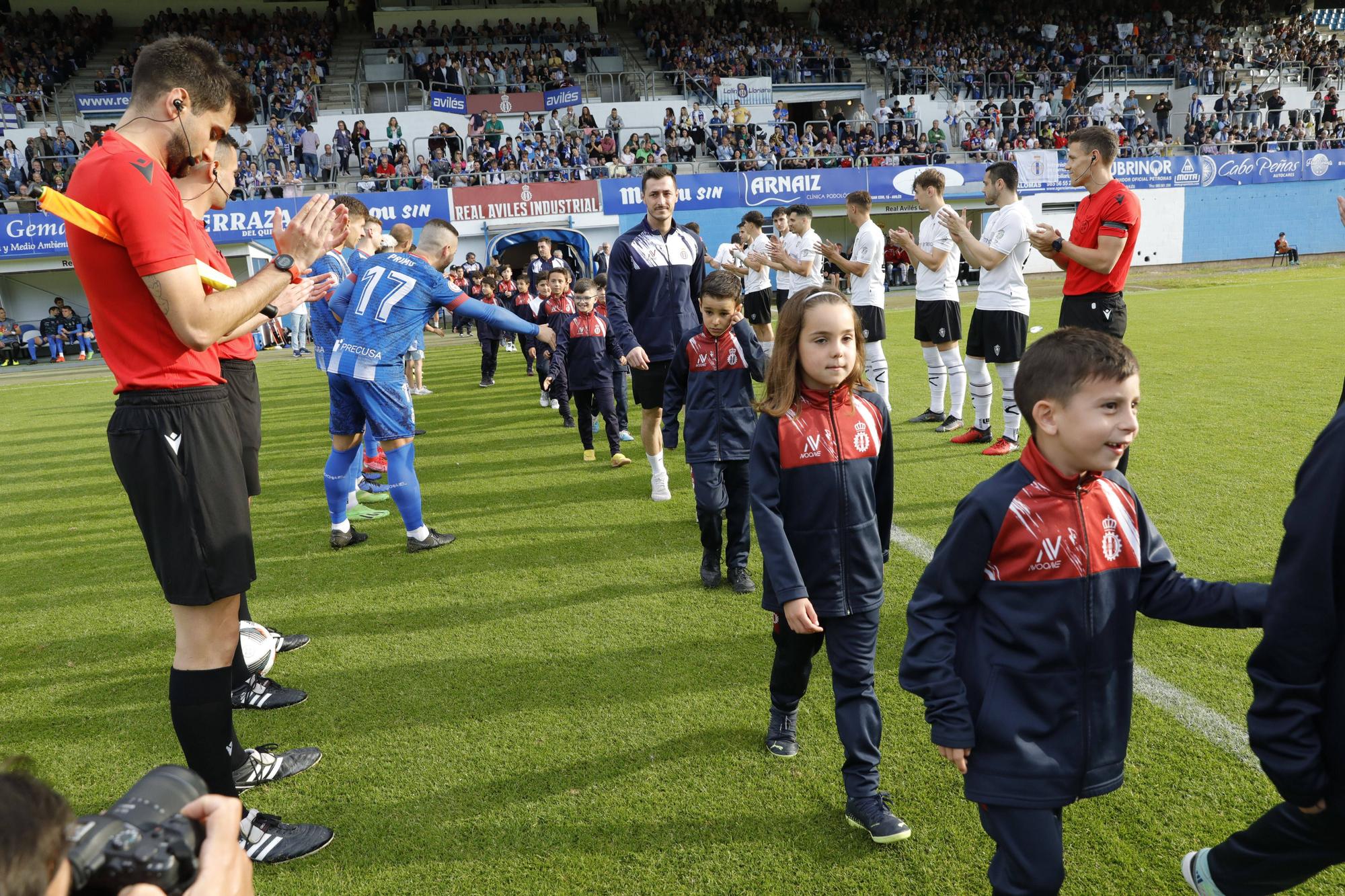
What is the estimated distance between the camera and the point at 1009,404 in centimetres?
723

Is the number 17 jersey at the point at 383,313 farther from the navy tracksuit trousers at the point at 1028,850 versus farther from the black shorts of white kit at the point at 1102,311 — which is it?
the navy tracksuit trousers at the point at 1028,850

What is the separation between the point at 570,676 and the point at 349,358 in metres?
2.89

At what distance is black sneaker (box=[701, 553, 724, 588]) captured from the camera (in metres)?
4.87

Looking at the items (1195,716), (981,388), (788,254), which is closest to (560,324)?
(788,254)

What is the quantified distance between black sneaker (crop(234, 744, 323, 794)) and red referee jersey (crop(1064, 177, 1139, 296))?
16.3 ft

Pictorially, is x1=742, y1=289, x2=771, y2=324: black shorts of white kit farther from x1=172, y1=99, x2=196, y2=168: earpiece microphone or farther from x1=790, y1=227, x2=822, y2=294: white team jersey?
x1=172, y1=99, x2=196, y2=168: earpiece microphone

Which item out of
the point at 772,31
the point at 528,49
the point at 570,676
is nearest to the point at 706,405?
the point at 570,676

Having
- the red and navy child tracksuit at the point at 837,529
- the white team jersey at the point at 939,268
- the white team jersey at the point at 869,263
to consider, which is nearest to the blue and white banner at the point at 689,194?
the white team jersey at the point at 869,263

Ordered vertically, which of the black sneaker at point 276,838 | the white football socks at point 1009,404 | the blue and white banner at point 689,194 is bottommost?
the black sneaker at point 276,838

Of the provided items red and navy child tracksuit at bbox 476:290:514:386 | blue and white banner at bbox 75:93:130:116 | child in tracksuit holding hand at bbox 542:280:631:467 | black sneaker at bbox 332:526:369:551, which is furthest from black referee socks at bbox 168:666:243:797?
blue and white banner at bbox 75:93:130:116

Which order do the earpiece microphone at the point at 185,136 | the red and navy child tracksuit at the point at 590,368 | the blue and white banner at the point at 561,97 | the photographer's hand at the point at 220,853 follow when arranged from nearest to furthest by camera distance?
1. the photographer's hand at the point at 220,853
2. the earpiece microphone at the point at 185,136
3. the red and navy child tracksuit at the point at 590,368
4. the blue and white banner at the point at 561,97

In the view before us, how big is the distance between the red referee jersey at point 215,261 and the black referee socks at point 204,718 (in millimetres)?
1107

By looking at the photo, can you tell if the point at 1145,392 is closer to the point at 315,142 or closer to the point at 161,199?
the point at 161,199

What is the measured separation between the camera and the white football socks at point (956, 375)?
819 centimetres
